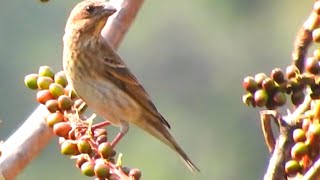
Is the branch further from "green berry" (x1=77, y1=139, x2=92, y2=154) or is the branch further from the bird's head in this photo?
the bird's head

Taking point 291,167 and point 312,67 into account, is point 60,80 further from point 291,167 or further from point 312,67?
point 291,167

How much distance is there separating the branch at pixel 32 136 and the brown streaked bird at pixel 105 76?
1.10 meters

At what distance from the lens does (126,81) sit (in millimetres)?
7496

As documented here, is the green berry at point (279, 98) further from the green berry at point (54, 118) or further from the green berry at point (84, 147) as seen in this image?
the green berry at point (54, 118)

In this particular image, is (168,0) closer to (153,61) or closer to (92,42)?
(153,61)

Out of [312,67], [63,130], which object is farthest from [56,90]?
[312,67]

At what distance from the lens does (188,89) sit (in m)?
42.3

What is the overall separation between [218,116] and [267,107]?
118 ft

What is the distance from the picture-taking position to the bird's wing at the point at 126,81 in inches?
289

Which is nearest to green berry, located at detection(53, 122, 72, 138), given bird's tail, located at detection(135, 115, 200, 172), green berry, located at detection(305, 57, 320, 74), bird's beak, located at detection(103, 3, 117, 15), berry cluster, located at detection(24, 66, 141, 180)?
berry cluster, located at detection(24, 66, 141, 180)

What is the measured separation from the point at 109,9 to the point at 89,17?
73 cm

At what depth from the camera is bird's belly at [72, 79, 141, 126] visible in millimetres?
7086

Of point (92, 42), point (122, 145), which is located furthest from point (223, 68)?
point (92, 42)

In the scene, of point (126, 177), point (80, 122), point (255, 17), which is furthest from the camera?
point (255, 17)
